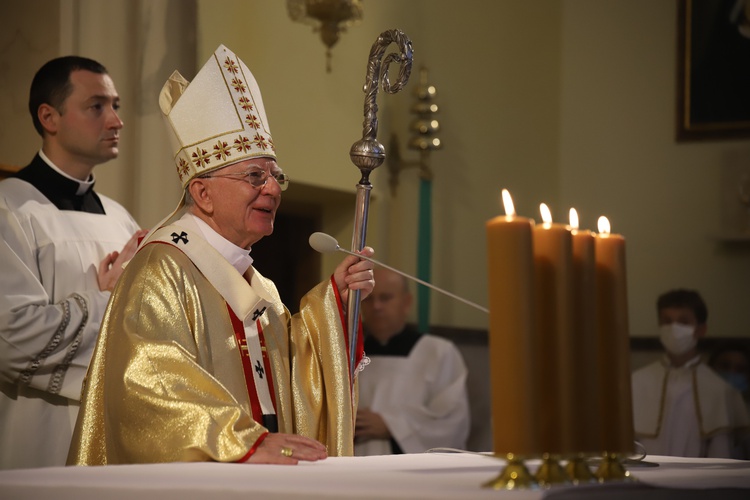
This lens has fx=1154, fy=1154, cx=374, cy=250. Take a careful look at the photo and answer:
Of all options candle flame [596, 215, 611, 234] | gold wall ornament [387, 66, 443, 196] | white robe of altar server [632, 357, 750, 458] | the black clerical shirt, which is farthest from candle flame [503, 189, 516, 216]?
gold wall ornament [387, 66, 443, 196]

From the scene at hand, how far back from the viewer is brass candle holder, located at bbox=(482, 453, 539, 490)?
1520 millimetres

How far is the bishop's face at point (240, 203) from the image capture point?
3.12m

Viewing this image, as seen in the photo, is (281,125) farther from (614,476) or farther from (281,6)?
(614,476)

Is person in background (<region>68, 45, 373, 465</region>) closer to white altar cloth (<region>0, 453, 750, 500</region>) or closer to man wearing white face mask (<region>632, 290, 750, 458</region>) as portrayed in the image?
white altar cloth (<region>0, 453, 750, 500</region>)

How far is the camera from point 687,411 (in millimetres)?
6762

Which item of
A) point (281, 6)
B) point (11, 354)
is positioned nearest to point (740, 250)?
point (281, 6)

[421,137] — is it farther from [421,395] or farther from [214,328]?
[214,328]

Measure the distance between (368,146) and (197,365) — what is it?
0.77 meters

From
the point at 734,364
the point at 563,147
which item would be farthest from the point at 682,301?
the point at 563,147

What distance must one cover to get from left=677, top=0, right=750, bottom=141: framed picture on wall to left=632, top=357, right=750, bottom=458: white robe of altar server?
1.81m

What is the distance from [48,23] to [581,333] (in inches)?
157

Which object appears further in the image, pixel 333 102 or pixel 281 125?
pixel 333 102

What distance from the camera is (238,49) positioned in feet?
19.6

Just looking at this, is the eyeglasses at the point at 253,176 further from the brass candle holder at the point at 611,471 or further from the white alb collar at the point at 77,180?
the brass candle holder at the point at 611,471
